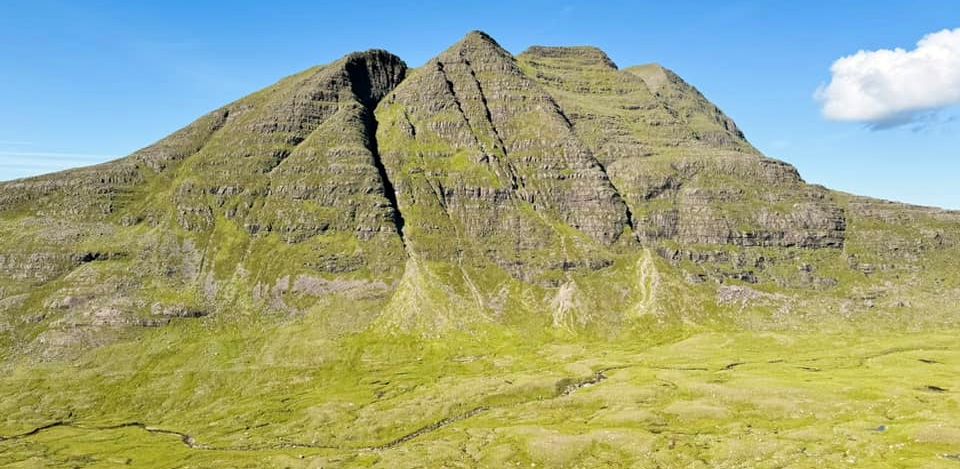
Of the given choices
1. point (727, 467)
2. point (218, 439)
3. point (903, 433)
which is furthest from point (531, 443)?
point (218, 439)

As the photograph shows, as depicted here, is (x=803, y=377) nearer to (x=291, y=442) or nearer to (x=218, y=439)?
(x=291, y=442)

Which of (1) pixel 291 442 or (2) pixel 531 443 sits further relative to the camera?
(1) pixel 291 442

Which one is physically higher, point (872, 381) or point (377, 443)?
point (872, 381)

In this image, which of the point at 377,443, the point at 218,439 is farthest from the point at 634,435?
the point at 218,439

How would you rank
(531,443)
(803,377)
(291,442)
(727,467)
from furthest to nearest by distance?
(803,377), (291,442), (531,443), (727,467)

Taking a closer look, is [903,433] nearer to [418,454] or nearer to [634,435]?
[634,435]

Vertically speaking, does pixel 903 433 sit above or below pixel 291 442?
above

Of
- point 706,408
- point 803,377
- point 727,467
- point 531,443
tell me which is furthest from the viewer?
point 803,377

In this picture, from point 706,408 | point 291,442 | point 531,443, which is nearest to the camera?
point 531,443

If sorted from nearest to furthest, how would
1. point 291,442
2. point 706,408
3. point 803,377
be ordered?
point 706,408
point 291,442
point 803,377
